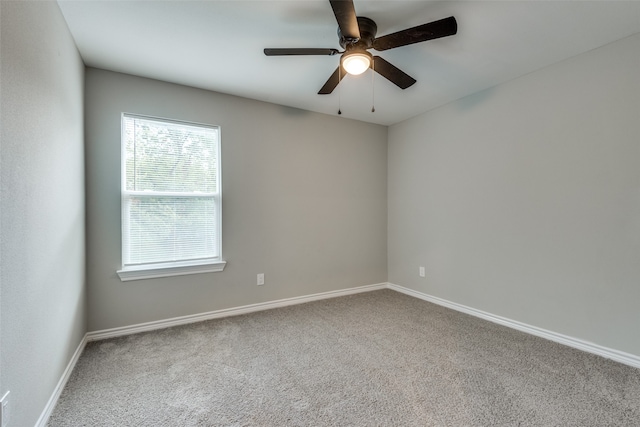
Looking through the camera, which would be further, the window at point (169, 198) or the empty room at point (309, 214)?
the window at point (169, 198)

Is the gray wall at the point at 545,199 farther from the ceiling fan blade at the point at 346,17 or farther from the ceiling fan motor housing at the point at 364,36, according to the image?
the ceiling fan blade at the point at 346,17

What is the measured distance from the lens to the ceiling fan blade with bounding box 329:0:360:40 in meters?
1.39

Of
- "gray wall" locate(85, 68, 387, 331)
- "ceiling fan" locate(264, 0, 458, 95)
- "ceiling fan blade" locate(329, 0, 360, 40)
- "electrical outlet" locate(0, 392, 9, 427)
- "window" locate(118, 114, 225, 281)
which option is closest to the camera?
"electrical outlet" locate(0, 392, 9, 427)

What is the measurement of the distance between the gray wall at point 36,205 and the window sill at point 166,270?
0.47m

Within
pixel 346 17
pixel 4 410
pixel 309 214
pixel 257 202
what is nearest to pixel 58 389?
pixel 4 410

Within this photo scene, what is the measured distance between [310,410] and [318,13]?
7.83 ft

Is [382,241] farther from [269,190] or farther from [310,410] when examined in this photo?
[310,410]

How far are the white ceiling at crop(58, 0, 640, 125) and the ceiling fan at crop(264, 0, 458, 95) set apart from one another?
176 millimetres

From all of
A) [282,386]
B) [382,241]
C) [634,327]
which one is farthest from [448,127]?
[282,386]

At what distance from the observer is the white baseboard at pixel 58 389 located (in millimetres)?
1468

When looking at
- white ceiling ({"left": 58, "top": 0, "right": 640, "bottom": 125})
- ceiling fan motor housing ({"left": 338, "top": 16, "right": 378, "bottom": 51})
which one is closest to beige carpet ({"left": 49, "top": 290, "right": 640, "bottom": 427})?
ceiling fan motor housing ({"left": 338, "top": 16, "right": 378, "bottom": 51})

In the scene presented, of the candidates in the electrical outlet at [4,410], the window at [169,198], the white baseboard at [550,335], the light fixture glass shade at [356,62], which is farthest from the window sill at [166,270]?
the white baseboard at [550,335]

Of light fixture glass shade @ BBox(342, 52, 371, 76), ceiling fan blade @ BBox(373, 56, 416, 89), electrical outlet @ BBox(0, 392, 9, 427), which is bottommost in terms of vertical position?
electrical outlet @ BBox(0, 392, 9, 427)

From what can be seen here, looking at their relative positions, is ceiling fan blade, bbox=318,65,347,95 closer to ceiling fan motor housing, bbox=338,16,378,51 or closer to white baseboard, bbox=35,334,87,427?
ceiling fan motor housing, bbox=338,16,378,51
